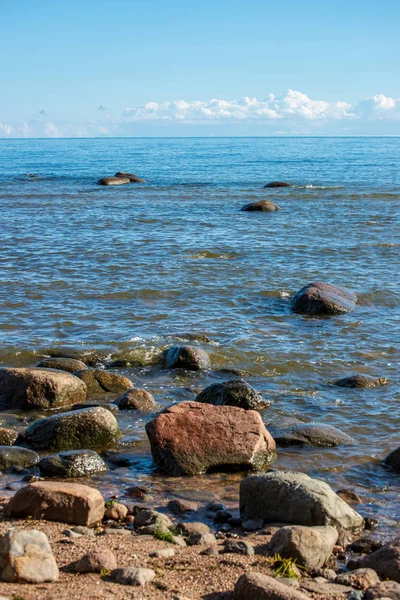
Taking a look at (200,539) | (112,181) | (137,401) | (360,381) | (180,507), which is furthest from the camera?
(112,181)

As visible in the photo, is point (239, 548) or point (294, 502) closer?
point (239, 548)

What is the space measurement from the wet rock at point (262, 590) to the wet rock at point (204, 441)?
326 cm

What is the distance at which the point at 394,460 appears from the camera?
29.1 feet

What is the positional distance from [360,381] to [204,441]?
374 cm

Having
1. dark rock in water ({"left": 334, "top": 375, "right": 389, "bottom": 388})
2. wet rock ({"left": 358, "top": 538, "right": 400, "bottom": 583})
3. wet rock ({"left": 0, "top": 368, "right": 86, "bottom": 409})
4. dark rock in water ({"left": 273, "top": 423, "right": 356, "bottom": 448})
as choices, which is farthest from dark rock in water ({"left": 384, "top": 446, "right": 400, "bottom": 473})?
wet rock ({"left": 0, "top": 368, "right": 86, "bottom": 409})

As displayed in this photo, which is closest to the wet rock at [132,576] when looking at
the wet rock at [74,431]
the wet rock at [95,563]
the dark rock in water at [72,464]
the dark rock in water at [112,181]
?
the wet rock at [95,563]

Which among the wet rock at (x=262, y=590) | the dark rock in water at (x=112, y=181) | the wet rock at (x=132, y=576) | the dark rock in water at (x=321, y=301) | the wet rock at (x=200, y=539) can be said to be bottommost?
the wet rock at (x=200, y=539)

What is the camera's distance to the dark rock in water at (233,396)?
10336 mm

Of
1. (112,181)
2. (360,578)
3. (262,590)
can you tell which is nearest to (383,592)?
(360,578)

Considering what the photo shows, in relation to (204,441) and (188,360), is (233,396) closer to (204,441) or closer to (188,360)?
(204,441)

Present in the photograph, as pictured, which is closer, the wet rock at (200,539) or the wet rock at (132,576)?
the wet rock at (132,576)

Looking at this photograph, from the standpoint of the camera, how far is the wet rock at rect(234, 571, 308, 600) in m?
5.22

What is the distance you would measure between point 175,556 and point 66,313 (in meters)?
9.61

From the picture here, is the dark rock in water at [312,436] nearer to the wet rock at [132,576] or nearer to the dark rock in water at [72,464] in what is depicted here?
the dark rock in water at [72,464]
